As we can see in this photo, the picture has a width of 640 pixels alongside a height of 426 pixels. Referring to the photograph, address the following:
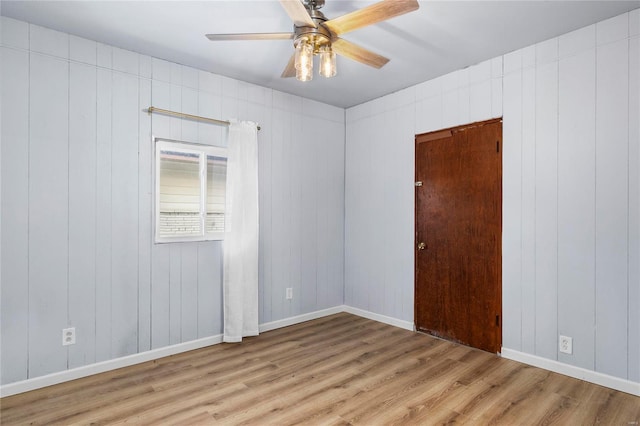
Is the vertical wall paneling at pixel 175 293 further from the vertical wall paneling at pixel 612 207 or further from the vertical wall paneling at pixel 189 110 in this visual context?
the vertical wall paneling at pixel 612 207

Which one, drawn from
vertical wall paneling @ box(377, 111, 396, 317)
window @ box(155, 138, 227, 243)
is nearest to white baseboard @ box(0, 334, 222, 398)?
window @ box(155, 138, 227, 243)

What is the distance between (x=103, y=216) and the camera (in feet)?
9.34

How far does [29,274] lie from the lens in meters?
2.53

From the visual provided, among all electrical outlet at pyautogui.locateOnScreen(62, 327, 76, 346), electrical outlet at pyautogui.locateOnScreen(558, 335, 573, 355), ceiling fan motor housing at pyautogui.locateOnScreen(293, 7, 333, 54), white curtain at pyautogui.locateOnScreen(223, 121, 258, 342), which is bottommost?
electrical outlet at pyautogui.locateOnScreen(558, 335, 573, 355)

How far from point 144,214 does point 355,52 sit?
2203 millimetres

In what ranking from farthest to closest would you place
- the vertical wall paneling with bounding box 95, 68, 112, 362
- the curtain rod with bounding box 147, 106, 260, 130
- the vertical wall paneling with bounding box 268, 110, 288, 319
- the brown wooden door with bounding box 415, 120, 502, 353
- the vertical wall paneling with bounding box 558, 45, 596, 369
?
the vertical wall paneling with bounding box 268, 110, 288, 319
the brown wooden door with bounding box 415, 120, 502, 353
the curtain rod with bounding box 147, 106, 260, 130
the vertical wall paneling with bounding box 95, 68, 112, 362
the vertical wall paneling with bounding box 558, 45, 596, 369

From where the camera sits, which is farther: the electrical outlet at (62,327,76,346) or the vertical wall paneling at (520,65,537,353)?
the vertical wall paneling at (520,65,537,353)

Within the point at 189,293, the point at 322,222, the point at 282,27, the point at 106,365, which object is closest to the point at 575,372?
the point at 322,222

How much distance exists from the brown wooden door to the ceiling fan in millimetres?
1591

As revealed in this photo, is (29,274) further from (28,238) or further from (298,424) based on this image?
(298,424)

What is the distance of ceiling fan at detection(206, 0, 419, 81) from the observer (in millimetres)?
1762

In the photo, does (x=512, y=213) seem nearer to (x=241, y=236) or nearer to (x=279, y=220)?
(x=279, y=220)

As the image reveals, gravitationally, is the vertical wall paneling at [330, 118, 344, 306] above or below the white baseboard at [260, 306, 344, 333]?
above

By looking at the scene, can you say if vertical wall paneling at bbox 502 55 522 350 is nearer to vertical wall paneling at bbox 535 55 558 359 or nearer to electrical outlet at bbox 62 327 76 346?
vertical wall paneling at bbox 535 55 558 359
